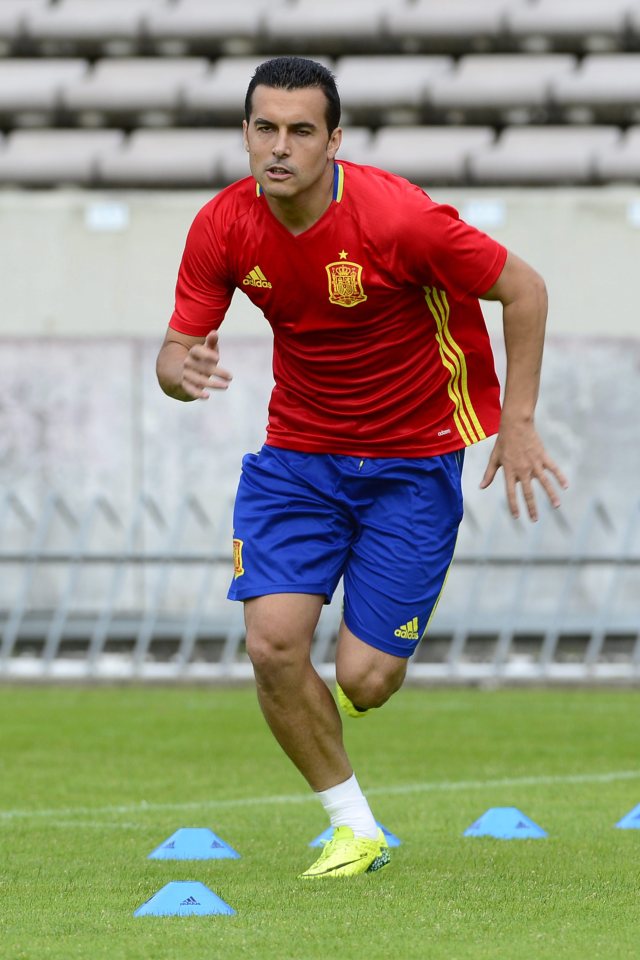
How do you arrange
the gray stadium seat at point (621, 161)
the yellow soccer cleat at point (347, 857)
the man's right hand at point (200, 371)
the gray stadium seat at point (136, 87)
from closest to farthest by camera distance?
the man's right hand at point (200, 371)
the yellow soccer cleat at point (347, 857)
the gray stadium seat at point (621, 161)
the gray stadium seat at point (136, 87)

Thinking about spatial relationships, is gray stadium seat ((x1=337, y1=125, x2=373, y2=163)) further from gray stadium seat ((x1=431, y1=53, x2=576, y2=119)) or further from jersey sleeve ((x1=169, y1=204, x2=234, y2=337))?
jersey sleeve ((x1=169, y1=204, x2=234, y2=337))

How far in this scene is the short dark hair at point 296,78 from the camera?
16.2ft

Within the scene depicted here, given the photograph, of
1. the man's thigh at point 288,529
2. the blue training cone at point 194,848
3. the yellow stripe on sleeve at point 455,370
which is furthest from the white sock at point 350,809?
the yellow stripe on sleeve at point 455,370

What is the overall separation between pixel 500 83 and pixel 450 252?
1102 centimetres

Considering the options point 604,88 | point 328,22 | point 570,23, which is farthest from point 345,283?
point 328,22

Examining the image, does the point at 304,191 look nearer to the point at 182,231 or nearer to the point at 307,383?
the point at 307,383

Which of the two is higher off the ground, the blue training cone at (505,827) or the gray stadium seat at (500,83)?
the gray stadium seat at (500,83)

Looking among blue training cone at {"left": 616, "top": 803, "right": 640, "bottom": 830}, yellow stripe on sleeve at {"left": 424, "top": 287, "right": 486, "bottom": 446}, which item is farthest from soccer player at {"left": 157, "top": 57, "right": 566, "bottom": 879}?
blue training cone at {"left": 616, "top": 803, "right": 640, "bottom": 830}

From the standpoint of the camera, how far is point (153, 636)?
1394cm

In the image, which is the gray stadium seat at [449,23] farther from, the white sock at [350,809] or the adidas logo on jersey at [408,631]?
the white sock at [350,809]

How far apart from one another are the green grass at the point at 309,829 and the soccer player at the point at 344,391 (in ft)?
1.54

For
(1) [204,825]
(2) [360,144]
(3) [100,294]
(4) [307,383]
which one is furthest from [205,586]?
(4) [307,383]

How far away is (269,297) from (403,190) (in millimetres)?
463

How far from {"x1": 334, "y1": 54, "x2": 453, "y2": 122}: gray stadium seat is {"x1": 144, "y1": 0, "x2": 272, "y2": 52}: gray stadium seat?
36.1 inches
